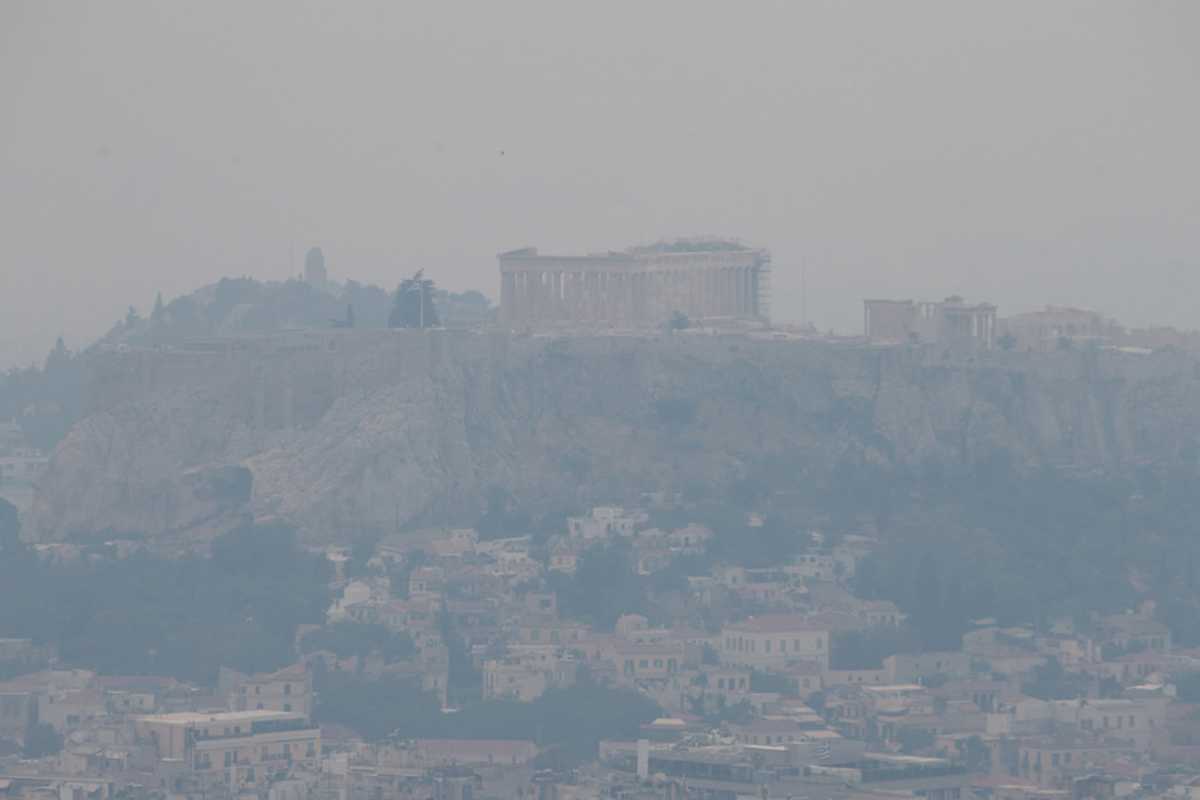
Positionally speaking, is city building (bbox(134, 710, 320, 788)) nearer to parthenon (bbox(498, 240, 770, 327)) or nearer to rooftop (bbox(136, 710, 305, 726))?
rooftop (bbox(136, 710, 305, 726))

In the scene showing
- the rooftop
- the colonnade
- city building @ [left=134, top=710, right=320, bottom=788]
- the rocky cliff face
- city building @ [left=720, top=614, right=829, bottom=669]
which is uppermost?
the colonnade

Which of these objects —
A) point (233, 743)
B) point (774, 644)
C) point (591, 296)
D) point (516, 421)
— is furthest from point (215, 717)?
point (591, 296)

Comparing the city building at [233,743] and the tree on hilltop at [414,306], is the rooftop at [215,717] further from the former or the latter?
the tree on hilltop at [414,306]

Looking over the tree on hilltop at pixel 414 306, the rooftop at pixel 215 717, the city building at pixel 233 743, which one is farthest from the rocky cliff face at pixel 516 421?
the city building at pixel 233 743

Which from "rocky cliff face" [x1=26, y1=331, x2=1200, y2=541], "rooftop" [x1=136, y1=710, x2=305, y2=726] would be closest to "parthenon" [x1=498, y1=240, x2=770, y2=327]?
"rocky cliff face" [x1=26, y1=331, x2=1200, y2=541]

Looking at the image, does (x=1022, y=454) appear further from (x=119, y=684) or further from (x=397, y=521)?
(x=119, y=684)

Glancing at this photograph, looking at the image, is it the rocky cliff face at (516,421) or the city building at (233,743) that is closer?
the city building at (233,743)
